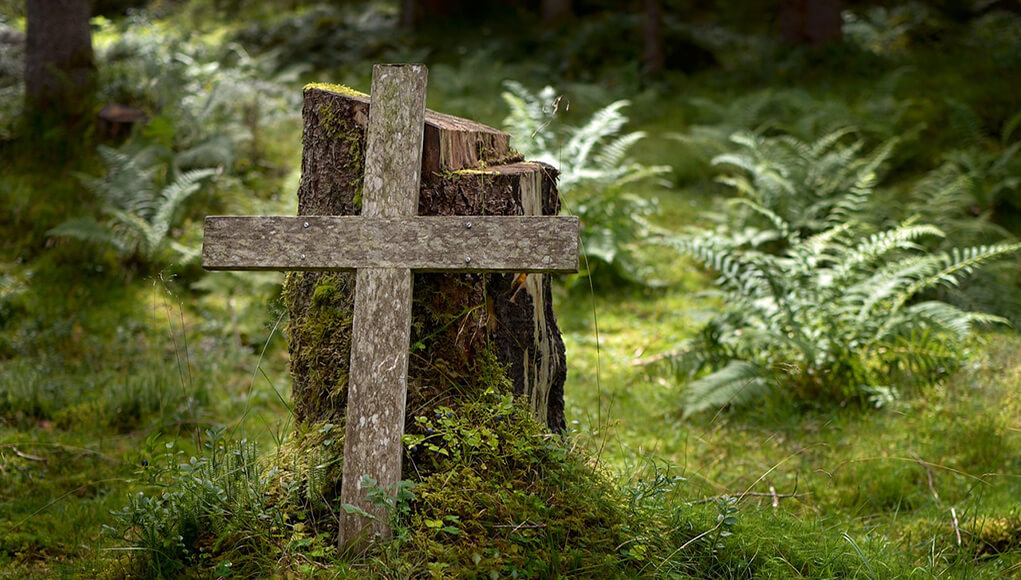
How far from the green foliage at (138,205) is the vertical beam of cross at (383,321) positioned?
14.6ft

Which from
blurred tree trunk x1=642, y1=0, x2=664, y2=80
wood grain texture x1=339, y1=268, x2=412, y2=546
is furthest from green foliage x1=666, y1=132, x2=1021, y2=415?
blurred tree trunk x1=642, y1=0, x2=664, y2=80

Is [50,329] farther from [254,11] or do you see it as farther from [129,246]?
[254,11]

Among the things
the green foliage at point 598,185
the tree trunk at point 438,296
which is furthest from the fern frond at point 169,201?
the tree trunk at point 438,296

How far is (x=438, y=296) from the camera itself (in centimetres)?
289

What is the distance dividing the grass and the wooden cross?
28 cm

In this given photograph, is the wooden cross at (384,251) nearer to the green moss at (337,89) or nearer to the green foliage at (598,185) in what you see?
the green moss at (337,89)

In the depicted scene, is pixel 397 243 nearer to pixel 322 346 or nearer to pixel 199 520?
pixel 322 346

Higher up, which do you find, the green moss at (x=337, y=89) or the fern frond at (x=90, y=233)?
the green moss at (x=337, y=89)

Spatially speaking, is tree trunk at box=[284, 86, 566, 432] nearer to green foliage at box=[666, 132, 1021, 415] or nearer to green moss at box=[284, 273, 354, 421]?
green moss at box=[284, 273, 354, 421]

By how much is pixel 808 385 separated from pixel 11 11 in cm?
1445

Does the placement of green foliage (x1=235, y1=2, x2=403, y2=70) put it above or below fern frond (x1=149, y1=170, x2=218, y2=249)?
above

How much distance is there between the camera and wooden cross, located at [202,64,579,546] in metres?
2.62

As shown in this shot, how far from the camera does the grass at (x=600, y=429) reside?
9.09 ft

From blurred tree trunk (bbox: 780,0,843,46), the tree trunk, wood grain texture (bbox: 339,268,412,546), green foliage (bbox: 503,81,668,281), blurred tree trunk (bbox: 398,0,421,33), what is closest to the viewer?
wood grain texture (bbox: 339,268,412,546)
